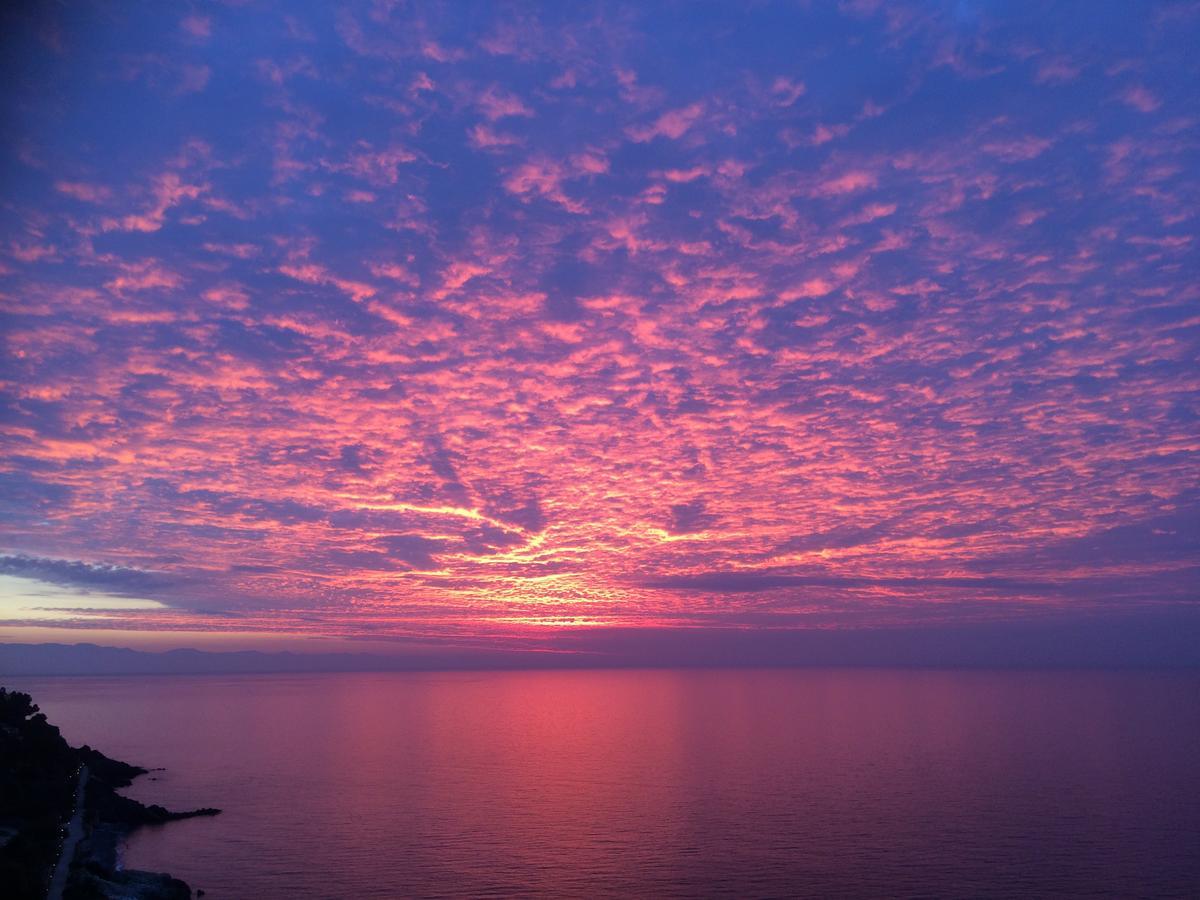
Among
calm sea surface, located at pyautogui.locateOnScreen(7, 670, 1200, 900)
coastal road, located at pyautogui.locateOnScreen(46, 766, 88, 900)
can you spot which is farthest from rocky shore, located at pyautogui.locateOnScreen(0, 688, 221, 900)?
calm sea surface, located at pyautogui.locateOnScreen(7, 670, 1200, 900)

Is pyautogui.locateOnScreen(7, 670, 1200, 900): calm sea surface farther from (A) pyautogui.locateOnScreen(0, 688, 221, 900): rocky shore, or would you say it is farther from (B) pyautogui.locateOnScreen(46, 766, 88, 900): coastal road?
(B) pyautogui.locateOnScreen(46, 766, 88, 900): coastal road

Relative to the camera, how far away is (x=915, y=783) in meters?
80.7

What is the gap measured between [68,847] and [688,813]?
4694cm

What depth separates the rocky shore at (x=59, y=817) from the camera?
4066 cm

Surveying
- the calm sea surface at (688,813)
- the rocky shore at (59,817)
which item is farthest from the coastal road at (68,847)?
the calm sea surface at (688,813)

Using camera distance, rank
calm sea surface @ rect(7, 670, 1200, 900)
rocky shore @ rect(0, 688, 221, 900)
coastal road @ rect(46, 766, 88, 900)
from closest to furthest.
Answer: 1. rocky shore @ rect(0, 688, 221, 900)
2. coastal road @ rect(46, 766, 88, 900)
3. calm sea surface @ rect(7, 670, 1200, 900)

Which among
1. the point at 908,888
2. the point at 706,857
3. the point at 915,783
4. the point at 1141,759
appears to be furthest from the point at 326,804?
the point at 1141,759

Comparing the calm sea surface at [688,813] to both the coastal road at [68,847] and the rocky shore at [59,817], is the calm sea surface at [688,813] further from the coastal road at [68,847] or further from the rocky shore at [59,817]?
the coastal road at [68,847]

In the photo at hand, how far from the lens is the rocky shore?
133 ft

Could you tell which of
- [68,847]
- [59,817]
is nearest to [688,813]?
[68,847]

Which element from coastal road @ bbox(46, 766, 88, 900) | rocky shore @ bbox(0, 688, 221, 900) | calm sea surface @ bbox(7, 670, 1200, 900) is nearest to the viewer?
rocky shore @ bbox(0, 688, 221, 900)

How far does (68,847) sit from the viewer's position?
52.5 metres

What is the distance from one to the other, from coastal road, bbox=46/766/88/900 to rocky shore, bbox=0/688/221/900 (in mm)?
190

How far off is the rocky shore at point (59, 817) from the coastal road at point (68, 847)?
0.19 metres
